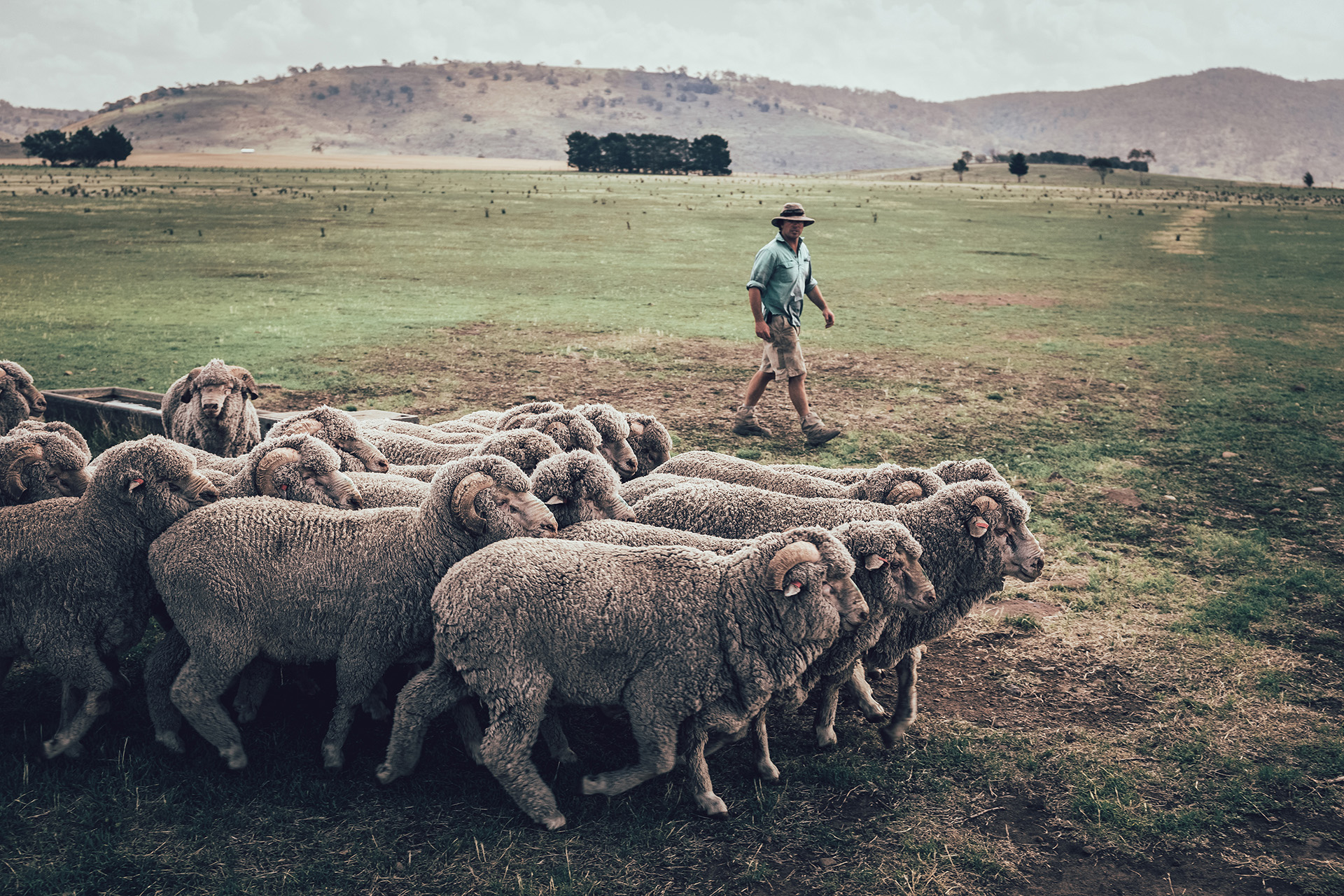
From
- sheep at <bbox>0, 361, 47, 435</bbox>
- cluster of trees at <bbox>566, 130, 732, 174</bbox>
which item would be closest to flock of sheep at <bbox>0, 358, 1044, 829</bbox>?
sheep at <bbox>0, 361, 47, 435</bbox>

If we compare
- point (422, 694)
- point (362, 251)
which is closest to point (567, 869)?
point (422, 694)

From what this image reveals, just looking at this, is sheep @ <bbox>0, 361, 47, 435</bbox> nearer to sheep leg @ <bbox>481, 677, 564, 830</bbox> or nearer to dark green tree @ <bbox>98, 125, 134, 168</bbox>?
sheep leg @ <bbox>481, 677, 564, 830</bbox>

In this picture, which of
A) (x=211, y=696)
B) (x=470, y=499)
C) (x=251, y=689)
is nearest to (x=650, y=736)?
(x=470, y=499)

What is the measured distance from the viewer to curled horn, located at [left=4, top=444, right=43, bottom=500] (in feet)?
18.0

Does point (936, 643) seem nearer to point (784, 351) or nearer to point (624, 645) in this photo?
point (624, 645)

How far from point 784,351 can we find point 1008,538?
5662 millimetres

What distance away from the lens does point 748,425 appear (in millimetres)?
10898

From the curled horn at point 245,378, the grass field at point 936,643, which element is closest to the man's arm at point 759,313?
the grass field at point 936,643

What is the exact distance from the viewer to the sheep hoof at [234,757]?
4609 millimetres

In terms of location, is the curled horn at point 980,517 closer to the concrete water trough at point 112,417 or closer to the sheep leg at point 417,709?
the sheep leg at point 417,709

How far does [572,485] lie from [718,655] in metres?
1.46

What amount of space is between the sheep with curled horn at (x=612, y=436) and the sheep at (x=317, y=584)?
2.01 meters

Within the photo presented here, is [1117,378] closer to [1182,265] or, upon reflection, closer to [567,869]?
[567,869]

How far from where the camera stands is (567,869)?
3.96 m
